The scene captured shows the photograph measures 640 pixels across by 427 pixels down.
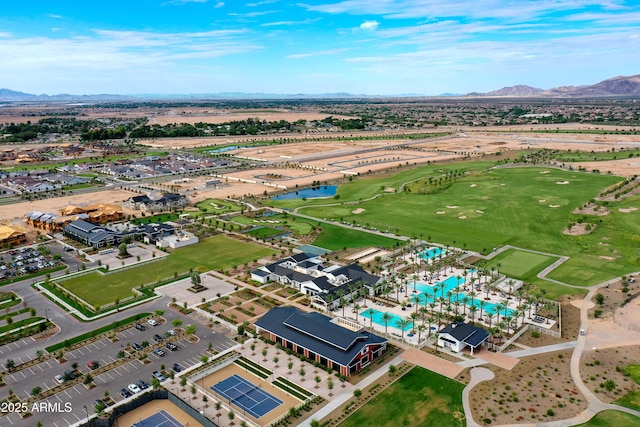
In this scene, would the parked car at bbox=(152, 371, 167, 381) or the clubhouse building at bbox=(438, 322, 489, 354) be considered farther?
the clubhouse building at bbox=(438, 322, 489, 354)

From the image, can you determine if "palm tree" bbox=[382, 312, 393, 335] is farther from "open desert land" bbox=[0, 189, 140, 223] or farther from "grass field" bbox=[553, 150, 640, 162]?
"grass field" bbox=[553, 150, 640, 162]

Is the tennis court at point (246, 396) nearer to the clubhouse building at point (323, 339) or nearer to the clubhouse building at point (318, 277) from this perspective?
the clubhouse building at point (323, 339)

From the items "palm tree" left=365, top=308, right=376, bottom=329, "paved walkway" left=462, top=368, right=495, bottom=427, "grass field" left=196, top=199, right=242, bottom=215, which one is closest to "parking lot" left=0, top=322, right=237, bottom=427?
"palm tree" left=365, top=308, right=376, bottom=329

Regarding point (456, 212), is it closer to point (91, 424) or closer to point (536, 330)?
point (536, 330)

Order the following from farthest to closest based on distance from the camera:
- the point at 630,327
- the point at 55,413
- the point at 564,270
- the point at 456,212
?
the point at 456,212 < the point at 564,270 < the point at 630,327 < the point at 55,413

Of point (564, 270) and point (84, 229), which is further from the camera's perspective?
point (84, 229)

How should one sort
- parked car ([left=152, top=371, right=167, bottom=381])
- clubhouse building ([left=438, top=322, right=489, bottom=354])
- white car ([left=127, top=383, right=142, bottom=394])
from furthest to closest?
clubhouse building ([left=438, top=322, right=489, bottom=354]) < parked car ([left=152, top=371, right=167, bottom=381]) < white car ([left=127, top=383, right=142, bottom=394])

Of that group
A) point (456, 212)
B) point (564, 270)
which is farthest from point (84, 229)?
point (564, 270)

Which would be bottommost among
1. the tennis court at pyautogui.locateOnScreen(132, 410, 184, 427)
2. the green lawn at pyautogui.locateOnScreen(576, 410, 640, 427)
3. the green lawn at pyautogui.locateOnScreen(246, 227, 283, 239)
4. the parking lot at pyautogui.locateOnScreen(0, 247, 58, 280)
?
the tennis court at pyautogui.locateOnScreen(132, 410, 184, 427)

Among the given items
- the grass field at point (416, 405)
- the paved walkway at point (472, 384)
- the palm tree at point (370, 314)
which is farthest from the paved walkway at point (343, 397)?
the paved walkway at point (472, 384)
